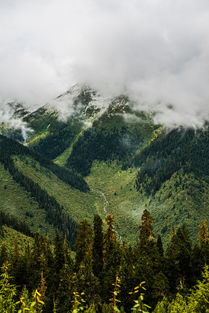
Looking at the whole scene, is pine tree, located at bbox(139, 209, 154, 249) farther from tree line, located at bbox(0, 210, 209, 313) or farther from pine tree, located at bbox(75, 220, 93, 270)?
pine tree, located at bbox(75, 220, 93, 270)

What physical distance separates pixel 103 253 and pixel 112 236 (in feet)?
22.9

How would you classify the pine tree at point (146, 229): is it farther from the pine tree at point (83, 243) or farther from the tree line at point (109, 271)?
the pine tree at point (83, 243)

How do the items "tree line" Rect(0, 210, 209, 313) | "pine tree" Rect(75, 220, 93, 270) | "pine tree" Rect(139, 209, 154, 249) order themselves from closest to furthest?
1. "tree line" Rect(0, 210, 209, 313)
2. "pine tree" Rect(139, 209, 154, 249)
3. "pine tree" Rect(75, 220, 93, 270)

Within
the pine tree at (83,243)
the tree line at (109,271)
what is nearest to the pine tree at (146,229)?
the tree line at (109,271)

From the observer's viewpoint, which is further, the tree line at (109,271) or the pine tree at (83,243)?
the pine tree at (83,243)

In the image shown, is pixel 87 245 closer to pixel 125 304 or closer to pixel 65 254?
pixel 65 254

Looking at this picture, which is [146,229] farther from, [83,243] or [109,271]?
[83,243]

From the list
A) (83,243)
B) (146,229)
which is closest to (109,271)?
(146,229)

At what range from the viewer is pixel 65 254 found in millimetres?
122875

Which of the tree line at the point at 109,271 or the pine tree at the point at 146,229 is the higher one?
the pine tree at the point at 146,229

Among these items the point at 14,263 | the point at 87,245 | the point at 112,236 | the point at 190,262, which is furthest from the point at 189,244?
the point at 14,263

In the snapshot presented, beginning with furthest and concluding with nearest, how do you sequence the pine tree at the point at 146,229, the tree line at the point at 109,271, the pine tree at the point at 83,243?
the pine tree at the point at 83,243, the pine tree at the point at 146,229, the tree line at the point at 109,271

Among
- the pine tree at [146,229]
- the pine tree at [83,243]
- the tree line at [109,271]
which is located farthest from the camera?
the pine tree at [83,243]

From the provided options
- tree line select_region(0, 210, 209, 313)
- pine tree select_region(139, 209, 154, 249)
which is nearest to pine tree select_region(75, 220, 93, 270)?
tree line select_region(0, 210, 209, 313)
